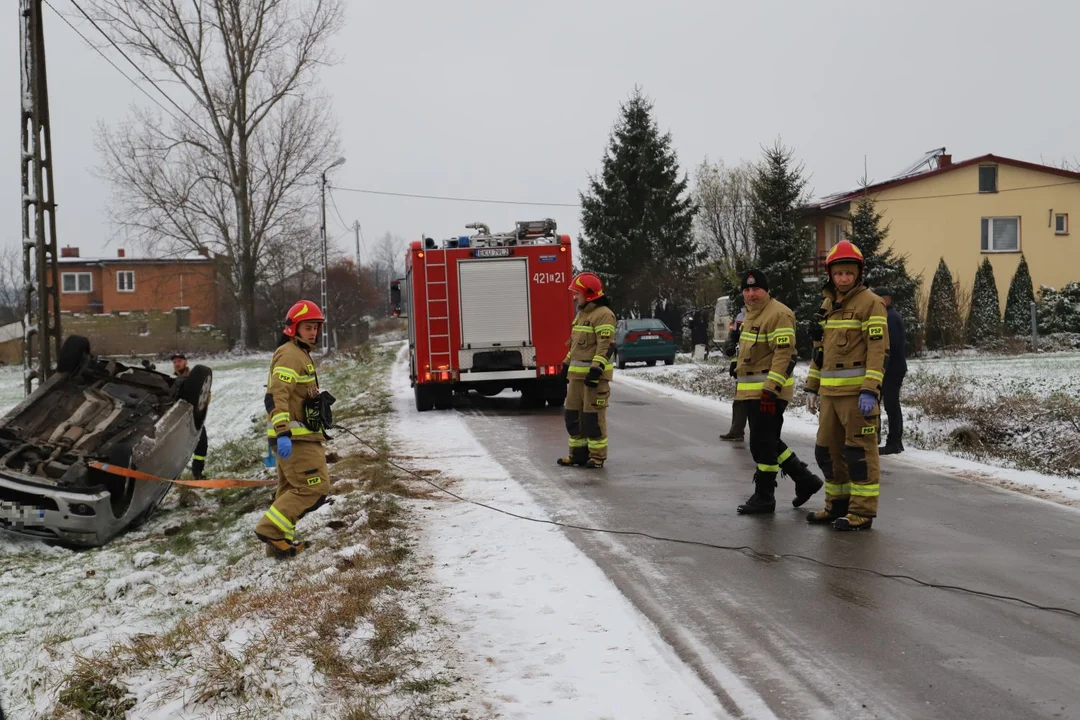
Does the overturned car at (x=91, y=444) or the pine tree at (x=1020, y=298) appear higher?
the pine tree at (x=1020, y=298)

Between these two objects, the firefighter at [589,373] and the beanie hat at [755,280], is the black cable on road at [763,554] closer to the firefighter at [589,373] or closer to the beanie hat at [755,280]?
the firefighter at [589,373]

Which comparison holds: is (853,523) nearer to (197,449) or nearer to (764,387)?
(764,387)

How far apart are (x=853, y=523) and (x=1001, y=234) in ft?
111

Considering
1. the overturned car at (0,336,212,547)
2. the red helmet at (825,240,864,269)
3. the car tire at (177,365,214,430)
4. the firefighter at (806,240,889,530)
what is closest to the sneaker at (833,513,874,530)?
the firefighter at (806,240,889,530)

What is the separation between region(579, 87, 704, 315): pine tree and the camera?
40031 millimetres

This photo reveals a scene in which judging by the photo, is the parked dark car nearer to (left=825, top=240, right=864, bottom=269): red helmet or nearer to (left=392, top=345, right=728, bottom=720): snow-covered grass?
(left=392, top=345, right=728, bottom=720): snow-covered grass

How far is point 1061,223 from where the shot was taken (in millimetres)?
36906

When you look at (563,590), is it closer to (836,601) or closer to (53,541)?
(836,601)

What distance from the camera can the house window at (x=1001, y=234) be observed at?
36625 mm

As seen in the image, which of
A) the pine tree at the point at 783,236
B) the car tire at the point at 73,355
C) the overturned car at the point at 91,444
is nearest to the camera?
the overturned car at the point at 91,444

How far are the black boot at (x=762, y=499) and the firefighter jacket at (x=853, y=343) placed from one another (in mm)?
981

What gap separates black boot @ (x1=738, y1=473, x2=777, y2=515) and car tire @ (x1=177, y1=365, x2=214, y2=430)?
6.00 meters

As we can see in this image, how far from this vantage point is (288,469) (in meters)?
7.04

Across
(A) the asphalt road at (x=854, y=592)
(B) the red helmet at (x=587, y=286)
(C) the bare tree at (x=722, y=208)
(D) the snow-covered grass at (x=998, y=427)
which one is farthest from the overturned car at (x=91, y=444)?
(C) the bare tree at (x=722, y=208)
